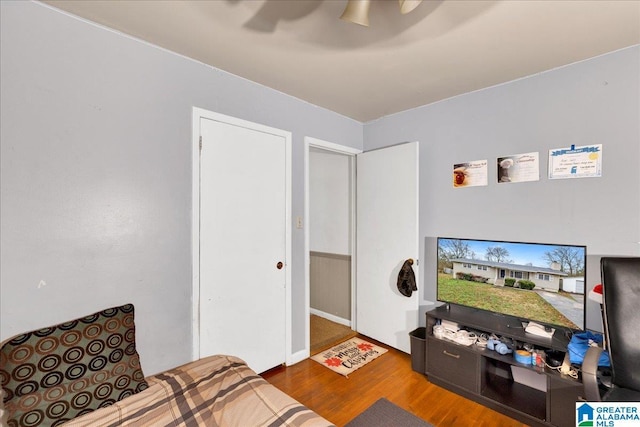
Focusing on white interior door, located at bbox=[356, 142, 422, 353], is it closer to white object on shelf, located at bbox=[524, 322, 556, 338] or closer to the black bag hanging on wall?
the black bag hanging on wall

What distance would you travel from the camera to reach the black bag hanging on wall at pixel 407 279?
2.78 meters

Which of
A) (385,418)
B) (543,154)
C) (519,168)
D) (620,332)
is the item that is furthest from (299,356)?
(543,154)

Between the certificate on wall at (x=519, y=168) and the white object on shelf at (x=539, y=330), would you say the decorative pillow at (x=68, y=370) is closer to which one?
the white object on shelf at (x=539, y=330)

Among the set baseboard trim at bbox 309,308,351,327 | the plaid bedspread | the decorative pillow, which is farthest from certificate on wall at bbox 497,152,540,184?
the decorative pillow

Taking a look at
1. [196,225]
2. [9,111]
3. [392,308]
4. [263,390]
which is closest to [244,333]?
[196,225]

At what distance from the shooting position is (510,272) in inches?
88.6

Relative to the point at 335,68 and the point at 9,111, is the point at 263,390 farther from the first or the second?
the point at 335,68

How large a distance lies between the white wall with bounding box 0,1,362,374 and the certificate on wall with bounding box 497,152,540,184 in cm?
239

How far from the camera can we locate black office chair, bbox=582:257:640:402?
145cm

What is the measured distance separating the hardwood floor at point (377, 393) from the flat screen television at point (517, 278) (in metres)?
0.75

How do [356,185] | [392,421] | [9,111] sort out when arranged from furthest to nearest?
[356,185] → [392,421] → [9,111]

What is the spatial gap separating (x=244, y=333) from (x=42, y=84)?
2.09 m

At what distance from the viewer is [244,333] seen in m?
2.38

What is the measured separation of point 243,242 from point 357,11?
1.77m
